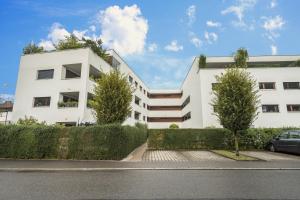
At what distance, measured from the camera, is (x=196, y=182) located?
635 cm

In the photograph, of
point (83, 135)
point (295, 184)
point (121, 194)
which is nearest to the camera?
point (121, 194)

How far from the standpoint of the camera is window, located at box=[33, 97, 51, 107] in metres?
22.8

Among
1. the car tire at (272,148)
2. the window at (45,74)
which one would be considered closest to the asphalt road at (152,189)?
the car tire at (272,148)

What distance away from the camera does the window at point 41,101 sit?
74.7 feet

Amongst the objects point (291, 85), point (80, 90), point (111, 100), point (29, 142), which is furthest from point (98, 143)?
point (291, 85)

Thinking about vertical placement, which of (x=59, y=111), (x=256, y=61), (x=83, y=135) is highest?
(x=256, y=61)

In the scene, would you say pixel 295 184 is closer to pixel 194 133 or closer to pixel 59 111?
pixel 194 133

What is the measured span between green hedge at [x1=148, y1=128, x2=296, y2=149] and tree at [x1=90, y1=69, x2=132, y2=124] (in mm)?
5446

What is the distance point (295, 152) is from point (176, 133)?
29.8ft

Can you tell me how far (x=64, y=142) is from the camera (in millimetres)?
12422

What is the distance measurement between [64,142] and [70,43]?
20.5m

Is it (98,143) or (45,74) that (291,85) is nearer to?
(98,143)

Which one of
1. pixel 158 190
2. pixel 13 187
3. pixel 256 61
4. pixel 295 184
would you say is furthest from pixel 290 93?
pixel 13 187

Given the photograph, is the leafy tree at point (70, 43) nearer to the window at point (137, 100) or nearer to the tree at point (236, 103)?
the window at point (137, 100)
